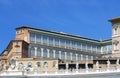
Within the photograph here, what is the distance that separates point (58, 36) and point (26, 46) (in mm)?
14642

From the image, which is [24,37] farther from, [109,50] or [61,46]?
[109,50]

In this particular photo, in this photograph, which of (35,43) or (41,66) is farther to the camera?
(35,43)

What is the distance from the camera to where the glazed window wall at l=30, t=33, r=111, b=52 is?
114731mm

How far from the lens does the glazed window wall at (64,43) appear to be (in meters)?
115

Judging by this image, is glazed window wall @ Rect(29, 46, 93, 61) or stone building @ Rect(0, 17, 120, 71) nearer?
stone building @ Rect(0, 17, 120, 71)

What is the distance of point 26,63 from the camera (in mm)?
97938

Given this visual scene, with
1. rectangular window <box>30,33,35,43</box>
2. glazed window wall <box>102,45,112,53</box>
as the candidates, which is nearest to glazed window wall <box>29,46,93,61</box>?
rectangular window <box>30,33,35,43</box>

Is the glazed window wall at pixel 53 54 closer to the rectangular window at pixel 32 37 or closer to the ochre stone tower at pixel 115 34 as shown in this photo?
the rectangular window at pixel 32 37

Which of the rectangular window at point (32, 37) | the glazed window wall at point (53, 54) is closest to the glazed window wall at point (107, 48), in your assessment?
the glazed window wall at point (53, 54)

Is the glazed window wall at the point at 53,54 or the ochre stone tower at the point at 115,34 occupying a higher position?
the ochre stone tower at the point at 115,34

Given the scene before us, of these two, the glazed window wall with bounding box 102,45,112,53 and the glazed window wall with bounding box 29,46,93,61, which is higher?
the glazed window wall with bounding box 102,45,112,53

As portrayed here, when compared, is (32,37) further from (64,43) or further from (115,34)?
(115,34)

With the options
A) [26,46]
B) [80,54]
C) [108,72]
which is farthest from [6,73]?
[80,54]

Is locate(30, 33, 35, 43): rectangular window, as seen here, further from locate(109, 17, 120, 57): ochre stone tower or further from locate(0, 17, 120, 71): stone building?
locate(109, 17, 120, 57): ochre stone tower
